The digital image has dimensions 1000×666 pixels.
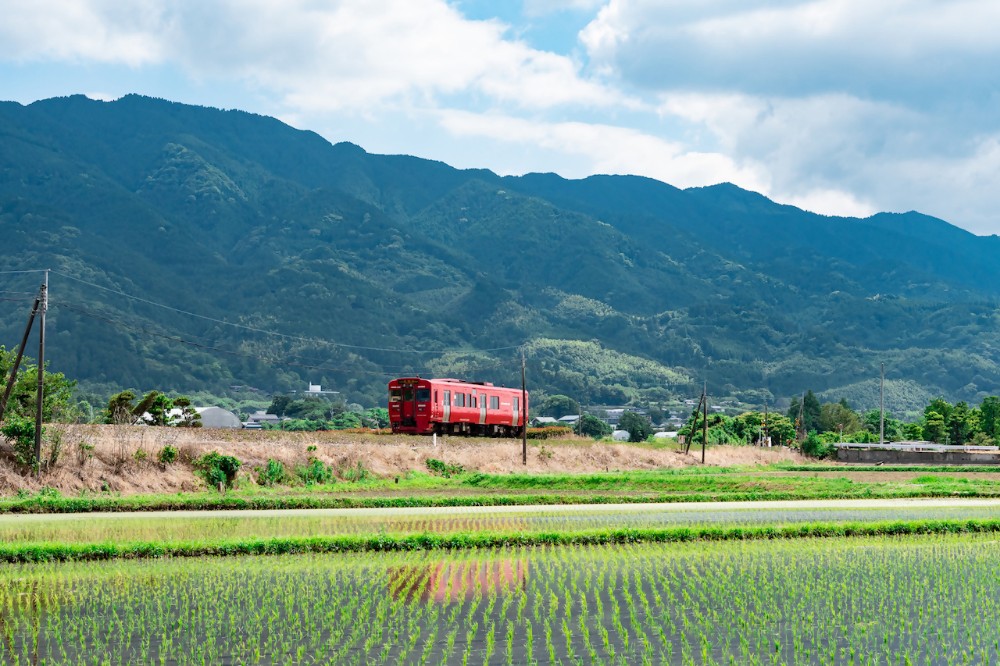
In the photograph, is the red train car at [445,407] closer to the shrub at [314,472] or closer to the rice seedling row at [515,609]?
the shrub at [314,472]

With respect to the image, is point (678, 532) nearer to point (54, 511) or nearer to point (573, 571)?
point (573, 571)

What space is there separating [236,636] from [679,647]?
5919 millimetres

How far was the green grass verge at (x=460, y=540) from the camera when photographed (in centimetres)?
2461

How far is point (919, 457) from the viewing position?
81.1 m

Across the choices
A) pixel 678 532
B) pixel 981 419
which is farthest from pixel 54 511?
pixel 981 419

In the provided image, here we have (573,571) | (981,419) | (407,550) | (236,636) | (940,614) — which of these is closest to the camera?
(236,636)

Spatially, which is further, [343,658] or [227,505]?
[227,505]

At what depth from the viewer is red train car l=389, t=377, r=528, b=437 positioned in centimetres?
6475

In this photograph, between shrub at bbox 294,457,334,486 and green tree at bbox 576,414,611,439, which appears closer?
shrub at bbox 294,457,334,486

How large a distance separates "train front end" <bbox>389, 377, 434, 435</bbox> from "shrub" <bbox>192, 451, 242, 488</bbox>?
1984cm

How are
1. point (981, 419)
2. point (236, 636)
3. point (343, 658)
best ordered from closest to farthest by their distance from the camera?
1. point (343, 658)
2. point (236, 636)
3. point (981, 419)

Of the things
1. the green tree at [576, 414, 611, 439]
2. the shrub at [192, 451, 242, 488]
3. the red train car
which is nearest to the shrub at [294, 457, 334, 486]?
the shrub at [192, 451, 242, 488]

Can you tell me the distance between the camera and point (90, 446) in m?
41.7

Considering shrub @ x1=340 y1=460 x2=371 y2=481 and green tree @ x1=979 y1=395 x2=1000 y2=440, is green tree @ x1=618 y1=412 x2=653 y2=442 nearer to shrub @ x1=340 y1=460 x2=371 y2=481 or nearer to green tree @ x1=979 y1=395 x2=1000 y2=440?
green tree @ x1=979 y1=395 x2=1000 y2=440
